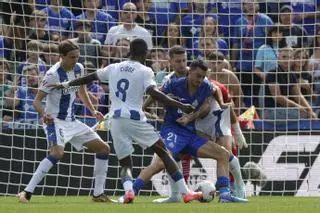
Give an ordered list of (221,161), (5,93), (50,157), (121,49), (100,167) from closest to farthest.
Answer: (221,161)
(50,157)
(100,167)
(5,93)
(121,49)

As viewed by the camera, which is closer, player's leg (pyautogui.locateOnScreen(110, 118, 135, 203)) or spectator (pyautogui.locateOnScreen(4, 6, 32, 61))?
player's leg (pyautogui.locateOnScreen(110, 118, 135, 203))

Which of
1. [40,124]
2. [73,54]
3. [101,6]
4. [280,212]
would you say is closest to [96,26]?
[101,6]

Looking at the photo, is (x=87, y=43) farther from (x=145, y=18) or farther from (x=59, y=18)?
(x=145, y=18)

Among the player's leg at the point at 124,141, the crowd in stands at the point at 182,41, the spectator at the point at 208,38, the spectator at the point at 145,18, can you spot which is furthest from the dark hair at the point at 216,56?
the player's leg at the point at 124,141

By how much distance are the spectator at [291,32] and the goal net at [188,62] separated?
23 mm

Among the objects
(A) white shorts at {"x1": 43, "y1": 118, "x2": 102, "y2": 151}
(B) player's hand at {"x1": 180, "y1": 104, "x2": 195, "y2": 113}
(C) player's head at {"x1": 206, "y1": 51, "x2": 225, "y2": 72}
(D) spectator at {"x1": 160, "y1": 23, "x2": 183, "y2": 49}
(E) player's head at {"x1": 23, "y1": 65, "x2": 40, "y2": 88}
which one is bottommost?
(A) white shorts at {"x1": 43, "y1": 118, "x2": 102, "y2": 151}

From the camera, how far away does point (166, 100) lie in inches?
563

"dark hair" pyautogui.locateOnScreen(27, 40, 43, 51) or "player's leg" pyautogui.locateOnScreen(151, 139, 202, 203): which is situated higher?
"dark hair" pyautogui.locateOnScreen(27, 40, 43, 51)

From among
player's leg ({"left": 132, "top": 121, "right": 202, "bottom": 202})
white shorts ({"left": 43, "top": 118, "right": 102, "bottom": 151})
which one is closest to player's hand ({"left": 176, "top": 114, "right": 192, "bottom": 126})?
player's leg ({"left": 132, "top": 121, "right": 202, "bottom": 202})

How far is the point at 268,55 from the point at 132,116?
19.1 ft

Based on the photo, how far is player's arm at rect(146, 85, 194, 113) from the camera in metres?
14.2

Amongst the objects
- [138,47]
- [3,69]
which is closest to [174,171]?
[138,47]

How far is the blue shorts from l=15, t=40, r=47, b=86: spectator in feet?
14.3

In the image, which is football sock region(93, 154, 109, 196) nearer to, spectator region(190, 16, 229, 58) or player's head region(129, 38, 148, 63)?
player's head region(129, 38, 148, 63)
